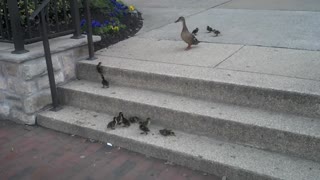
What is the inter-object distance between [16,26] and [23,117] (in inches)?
37.3

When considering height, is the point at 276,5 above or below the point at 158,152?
above

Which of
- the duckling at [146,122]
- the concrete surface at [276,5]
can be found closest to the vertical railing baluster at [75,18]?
the duckling at [146,122]

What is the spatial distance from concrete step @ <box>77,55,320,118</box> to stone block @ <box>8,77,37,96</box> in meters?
0.63

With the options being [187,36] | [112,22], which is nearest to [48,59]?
[187,36]

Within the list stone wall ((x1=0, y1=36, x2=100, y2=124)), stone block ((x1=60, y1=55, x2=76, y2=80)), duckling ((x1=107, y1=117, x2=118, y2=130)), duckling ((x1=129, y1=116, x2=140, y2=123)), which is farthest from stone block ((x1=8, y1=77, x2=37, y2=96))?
duckling ((x1=129, y1=116, x2=140, y2=123))

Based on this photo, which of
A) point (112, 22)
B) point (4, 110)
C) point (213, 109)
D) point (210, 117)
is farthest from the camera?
point (112, 22)

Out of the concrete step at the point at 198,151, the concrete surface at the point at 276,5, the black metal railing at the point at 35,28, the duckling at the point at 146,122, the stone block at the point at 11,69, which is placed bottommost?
the concrete step at the point at 198,151

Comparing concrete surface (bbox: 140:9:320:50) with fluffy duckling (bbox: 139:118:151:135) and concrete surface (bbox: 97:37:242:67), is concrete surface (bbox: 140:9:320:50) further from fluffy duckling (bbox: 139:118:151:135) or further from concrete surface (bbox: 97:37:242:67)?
fluffy duckling (bbox: 139:118:151:135)

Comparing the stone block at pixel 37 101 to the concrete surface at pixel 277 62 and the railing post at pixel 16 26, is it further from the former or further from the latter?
the concrete surface at pixel 277 62

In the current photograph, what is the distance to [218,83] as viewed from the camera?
3.26 m

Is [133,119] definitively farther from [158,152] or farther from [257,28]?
[257,28]

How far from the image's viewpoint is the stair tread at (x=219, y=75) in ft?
10.0

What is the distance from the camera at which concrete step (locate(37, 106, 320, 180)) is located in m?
2.65

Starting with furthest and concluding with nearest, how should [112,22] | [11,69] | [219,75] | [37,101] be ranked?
[112,22] < [37,101] < [11,69] < [219,75]
